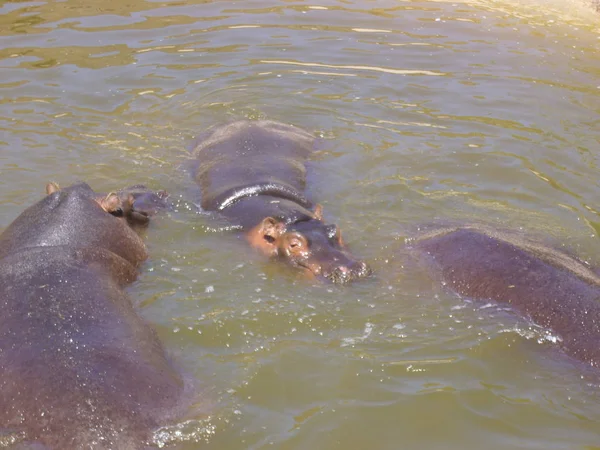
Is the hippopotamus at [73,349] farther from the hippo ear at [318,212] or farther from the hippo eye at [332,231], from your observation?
the hippo ear at [318,212]

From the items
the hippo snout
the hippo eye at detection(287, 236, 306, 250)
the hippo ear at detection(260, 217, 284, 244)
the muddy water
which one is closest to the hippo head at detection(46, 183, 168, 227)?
the muddy water

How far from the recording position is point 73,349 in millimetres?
4551

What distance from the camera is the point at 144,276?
22.0 ft

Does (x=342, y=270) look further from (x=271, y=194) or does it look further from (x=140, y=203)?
(x=140, y=203)

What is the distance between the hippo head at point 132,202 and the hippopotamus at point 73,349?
2.31ft

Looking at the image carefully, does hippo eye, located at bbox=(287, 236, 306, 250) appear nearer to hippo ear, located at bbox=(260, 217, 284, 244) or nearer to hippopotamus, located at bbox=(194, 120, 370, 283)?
hippopotamus, located at bbox=(194, 120, 370, 283)

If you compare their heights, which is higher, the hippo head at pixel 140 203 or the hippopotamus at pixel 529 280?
the hippopotamus at pixel 529 280

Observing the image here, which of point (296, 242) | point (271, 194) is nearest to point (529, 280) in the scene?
point (296, 242)

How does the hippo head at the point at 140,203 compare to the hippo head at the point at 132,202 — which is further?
the hippo head at the point at 140,203

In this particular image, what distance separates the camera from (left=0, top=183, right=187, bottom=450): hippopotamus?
4141mm

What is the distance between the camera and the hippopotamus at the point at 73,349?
4141mm

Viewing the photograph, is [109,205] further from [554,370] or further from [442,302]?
[554,370]

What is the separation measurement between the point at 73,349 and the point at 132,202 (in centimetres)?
308

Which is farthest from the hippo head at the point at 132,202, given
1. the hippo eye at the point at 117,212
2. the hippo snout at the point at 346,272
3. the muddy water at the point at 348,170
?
the hippo snout at the point at 346,272
